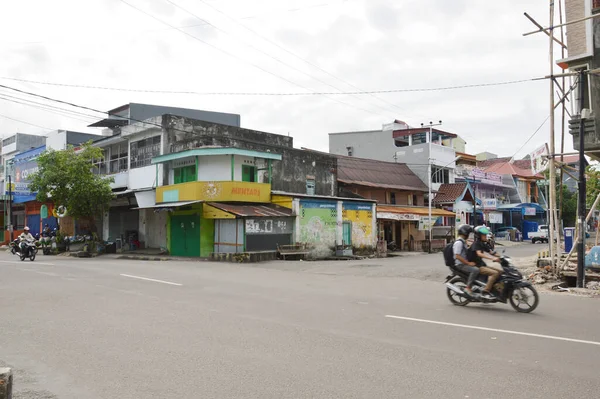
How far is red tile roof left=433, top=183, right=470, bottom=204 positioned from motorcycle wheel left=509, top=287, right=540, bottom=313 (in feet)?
117

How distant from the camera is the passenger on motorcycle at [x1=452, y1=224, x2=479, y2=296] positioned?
32.2ft

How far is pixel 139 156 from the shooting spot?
102 feet

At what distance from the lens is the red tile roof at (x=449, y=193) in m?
44.1

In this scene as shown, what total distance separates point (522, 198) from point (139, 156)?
148 ft

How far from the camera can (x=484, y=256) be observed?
9711 mm

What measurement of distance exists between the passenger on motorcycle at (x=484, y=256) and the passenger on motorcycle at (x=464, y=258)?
13cm

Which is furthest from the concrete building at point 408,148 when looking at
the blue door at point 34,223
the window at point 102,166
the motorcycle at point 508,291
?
the motorcycle at point 508,291

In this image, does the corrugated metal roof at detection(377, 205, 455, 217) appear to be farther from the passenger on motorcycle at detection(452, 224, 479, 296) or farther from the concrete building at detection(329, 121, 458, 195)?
the passenger on motorcycle at detection(452, 224, 479, 296)

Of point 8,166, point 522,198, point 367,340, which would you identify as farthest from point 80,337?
point 522,198

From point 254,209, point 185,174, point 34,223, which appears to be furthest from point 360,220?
point 34,223

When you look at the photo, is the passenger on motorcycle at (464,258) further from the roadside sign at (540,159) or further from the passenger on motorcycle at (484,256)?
the roadside sign at (540,159)

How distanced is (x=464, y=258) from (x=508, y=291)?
3.40 feet

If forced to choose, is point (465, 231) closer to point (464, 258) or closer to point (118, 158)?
point (464, 258)

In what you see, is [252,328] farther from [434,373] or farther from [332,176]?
[332,176]
